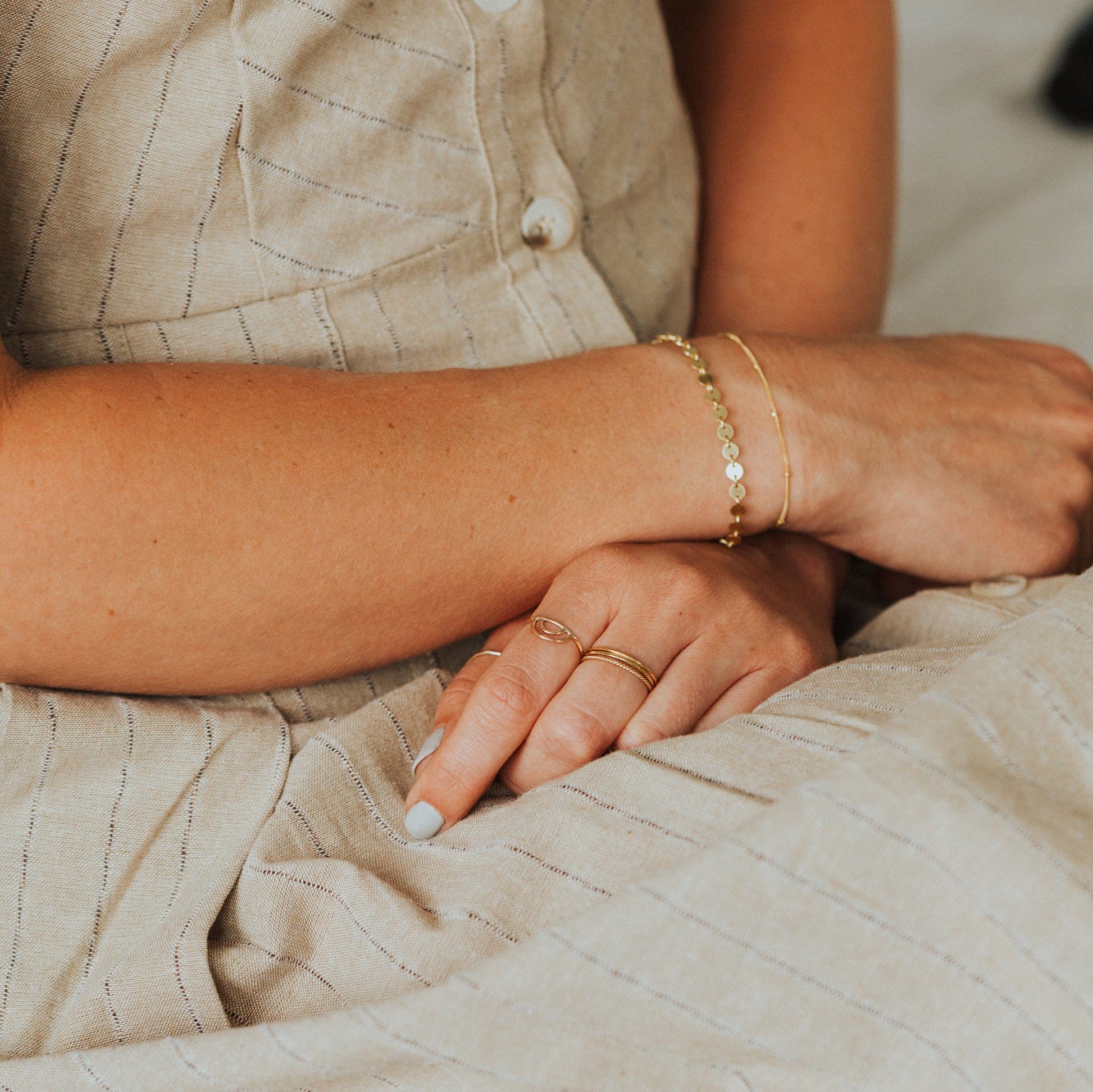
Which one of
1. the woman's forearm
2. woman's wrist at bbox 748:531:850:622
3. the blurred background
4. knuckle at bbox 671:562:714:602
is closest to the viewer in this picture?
the woman's forearm

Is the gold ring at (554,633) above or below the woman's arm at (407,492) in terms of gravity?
below

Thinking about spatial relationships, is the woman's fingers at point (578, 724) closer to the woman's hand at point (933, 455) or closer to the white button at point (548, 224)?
the woman's hand at point (933, 455)

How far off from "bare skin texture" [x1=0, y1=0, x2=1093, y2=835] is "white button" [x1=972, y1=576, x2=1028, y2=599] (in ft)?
0.07

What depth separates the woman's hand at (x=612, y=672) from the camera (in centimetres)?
60

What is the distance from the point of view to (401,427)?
2.08 feet

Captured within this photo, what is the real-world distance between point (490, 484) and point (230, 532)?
15 centimetres

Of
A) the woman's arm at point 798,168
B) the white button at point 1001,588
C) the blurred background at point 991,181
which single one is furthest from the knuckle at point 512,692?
the blurred background at point 991,181

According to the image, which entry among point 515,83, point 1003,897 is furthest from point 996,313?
point 1003,897

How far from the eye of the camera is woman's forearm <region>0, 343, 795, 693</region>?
556 mm

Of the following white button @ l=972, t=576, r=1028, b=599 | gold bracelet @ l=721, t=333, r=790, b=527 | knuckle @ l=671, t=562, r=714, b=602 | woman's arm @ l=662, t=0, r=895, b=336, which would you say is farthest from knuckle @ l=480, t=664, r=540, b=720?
woman's arm @ l=662, t=0, r=895, b=336

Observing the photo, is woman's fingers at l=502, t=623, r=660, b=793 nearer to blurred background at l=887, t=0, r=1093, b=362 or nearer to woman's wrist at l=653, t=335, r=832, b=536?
woman's wrist at l=653, t=335, r=832, b=536

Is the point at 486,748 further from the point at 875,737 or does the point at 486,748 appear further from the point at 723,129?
the point at 723,129

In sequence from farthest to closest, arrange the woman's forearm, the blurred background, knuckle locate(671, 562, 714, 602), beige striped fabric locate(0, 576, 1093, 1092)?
the blurred background < knuckle locate(671, 562, 714, 602) < the woman's forearm < beige striped fabric locate(0, 576, 1093, 1092)

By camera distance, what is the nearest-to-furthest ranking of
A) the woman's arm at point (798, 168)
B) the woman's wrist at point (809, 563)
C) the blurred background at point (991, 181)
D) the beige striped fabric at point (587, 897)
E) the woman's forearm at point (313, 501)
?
the beige striped fabric at point (587, 897) < the woman's forearm at point (313, 501) < the woman's wrist at point (809, 563) < the woman's arm at point (798, 168) < the blurred background at point (991, 181)
